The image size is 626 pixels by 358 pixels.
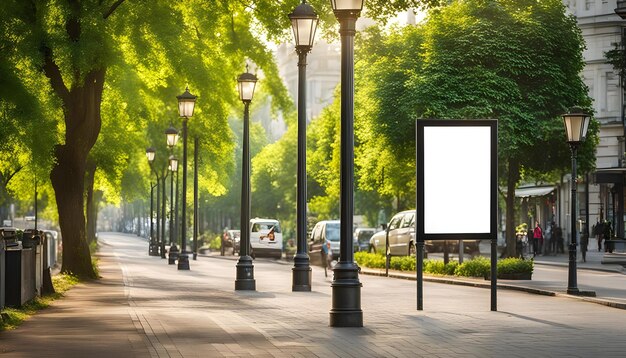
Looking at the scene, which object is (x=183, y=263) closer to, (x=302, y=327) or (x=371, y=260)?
(x=371, y=260)

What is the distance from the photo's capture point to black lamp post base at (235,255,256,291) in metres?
29.4

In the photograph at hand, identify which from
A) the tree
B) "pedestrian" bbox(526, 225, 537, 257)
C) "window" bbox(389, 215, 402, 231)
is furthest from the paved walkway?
"pedestrian" bbox(526, 225, 537, 257)

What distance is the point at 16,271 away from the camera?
19531mm

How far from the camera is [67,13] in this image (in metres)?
28.7

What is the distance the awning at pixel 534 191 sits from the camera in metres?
77.1

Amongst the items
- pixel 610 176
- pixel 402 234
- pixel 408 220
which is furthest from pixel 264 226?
pixel 408 220

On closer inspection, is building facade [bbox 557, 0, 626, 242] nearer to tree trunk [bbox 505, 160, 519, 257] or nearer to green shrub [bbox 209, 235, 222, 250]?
tree trunk [bbox 505, 160, 519, 257]

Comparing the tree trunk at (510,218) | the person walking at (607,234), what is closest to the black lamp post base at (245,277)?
the tree trunk at (510,218)

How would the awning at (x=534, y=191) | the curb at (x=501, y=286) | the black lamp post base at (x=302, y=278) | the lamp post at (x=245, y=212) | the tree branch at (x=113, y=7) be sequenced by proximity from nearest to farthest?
the curb at (x=501, y=286) → the black lamp post base at (x=302, y=278) → the lamp post at (x=245, y=212) → the tree branch at (x=113, y=7) → the awning at (x=534, y=191)

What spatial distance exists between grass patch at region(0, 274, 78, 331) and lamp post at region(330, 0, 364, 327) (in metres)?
4.27

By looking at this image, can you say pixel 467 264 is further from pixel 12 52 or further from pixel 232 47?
pixel 12 52

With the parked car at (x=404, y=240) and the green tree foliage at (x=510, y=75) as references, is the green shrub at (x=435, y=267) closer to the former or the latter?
the parked car at (x=404, y=240)

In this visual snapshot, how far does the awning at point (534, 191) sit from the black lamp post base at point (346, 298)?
60.9 meters

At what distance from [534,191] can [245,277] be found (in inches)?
2038
